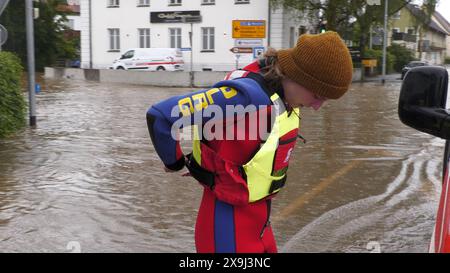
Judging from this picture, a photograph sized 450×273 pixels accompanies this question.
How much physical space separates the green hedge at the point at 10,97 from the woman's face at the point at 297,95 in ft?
29.5

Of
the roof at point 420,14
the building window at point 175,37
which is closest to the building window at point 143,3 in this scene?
the building window at point 175,37

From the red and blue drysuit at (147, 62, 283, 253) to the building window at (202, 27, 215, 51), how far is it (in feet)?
119

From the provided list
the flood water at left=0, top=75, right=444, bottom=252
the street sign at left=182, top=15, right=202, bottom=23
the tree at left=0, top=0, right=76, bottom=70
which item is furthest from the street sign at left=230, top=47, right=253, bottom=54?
the tree at left=0, top=0, right=76, bottom=70

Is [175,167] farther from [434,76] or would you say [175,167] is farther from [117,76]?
[117,76]

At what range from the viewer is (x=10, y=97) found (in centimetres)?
1093

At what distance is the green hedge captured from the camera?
1059 centimetres

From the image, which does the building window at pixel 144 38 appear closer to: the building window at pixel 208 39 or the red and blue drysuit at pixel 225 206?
the building window at pixel 208 39

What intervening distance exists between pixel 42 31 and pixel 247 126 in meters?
43.8

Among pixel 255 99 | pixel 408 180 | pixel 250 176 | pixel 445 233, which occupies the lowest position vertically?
pixel 408 180

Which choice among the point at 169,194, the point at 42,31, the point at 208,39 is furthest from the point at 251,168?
the point at 42,31

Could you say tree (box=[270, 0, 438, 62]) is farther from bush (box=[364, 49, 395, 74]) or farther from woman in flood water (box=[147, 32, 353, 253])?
woman in flood water (box=[147, 32, 353, 253])
